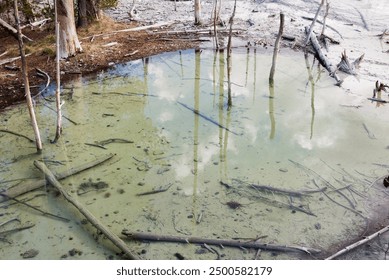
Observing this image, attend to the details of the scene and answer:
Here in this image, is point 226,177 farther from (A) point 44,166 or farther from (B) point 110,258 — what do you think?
(A) point 44,166

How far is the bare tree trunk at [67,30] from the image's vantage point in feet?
37.6

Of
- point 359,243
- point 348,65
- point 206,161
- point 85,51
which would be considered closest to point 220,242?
point 359,243

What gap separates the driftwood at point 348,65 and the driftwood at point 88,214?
9122mm

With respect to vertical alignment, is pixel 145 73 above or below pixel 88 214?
above

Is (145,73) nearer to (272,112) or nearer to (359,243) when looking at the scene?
(272,112)

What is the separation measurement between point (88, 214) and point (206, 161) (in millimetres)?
2697

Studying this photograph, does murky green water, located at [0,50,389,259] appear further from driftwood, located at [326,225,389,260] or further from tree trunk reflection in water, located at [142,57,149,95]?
driftwood, located at [326,225,389,260]

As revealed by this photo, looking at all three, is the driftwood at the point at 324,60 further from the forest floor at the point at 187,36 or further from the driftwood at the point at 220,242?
the driftwood at the point at 220,242

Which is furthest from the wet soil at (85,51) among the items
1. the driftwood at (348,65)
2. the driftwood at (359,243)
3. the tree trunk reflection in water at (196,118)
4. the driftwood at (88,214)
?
the driftwood at (359,243)

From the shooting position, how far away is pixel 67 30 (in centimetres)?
1184

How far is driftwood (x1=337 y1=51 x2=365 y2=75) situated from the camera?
11.9m

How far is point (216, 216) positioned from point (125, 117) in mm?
4034

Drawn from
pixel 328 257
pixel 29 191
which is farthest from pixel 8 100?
pixel 328 257

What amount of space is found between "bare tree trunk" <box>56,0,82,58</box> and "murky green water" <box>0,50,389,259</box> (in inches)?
57.1
